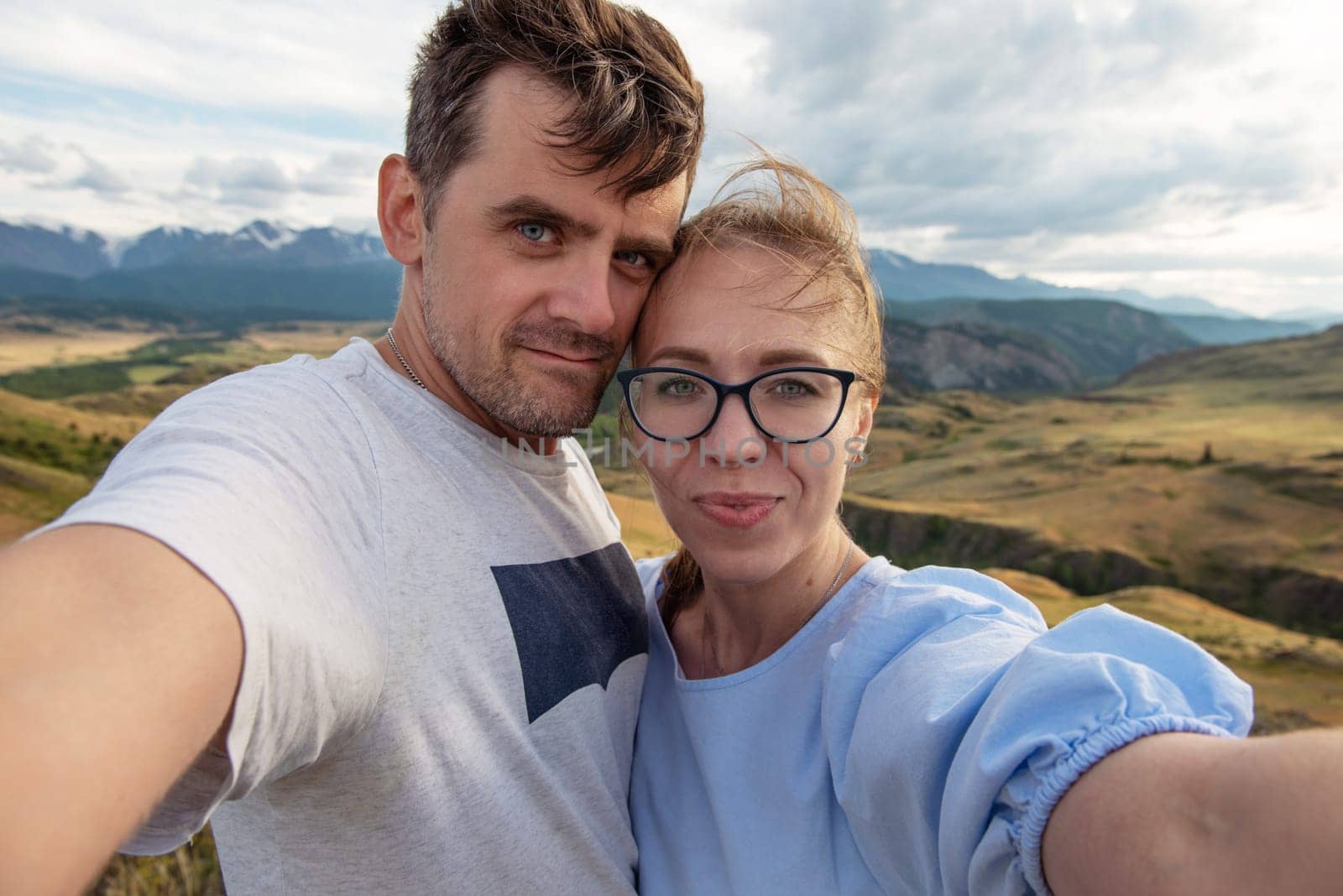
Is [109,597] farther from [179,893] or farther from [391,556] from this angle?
[179,893]

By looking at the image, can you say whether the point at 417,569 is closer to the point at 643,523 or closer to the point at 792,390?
the point at 792,390

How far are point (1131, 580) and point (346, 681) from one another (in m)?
39.3

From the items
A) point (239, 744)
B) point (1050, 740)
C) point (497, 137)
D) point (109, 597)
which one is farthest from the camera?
point (497, 137)

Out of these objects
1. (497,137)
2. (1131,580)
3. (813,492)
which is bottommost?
(1131,580)

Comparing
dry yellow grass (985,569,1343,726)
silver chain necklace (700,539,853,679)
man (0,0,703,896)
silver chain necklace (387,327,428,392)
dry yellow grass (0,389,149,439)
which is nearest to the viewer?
→ man (0,0,703,896)

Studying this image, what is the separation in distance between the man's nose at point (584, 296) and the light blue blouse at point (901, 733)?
1.21 meters

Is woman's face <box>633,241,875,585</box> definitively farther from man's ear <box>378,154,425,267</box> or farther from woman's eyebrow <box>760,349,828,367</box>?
man's ear <box>378,154,425,267</box>

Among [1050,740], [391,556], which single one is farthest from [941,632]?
[391,556]

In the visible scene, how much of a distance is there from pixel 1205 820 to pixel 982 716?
0.45 metres

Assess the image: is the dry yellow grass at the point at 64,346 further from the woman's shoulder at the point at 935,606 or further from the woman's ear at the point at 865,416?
the woman's shoulder at the point at 935,606

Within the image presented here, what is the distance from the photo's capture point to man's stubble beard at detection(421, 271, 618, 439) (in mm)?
2359

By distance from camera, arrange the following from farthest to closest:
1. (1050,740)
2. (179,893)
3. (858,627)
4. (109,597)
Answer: (179,893)
(858,627)
(1050,740)
(109,597)

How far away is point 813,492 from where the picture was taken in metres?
2.50

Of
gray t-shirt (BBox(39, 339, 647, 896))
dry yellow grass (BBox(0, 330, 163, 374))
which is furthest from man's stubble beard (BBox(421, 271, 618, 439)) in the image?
dry yellow grass (BBox(0, 330, 163, 374))
